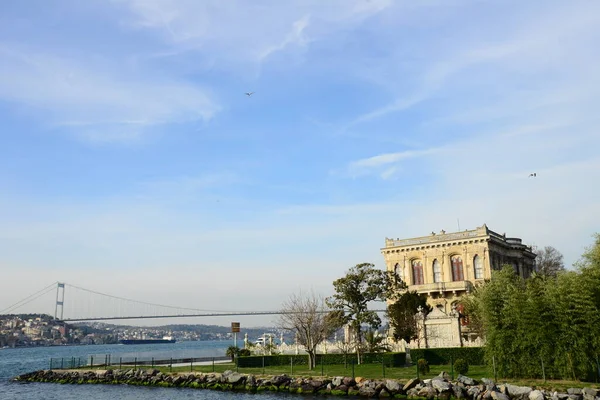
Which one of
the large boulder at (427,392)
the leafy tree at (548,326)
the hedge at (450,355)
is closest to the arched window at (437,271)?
the hedge at (450,355)

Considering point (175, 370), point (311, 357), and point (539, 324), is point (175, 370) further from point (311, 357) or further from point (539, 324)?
point (539, 324)

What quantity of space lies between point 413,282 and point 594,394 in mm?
39789

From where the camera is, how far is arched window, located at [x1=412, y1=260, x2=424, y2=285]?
2564 inches

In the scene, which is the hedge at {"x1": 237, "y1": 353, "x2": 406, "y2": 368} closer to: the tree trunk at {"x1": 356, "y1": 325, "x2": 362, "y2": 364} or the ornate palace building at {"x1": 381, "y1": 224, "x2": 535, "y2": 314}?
the tree trunk at {"x1": 356, "y1": 325, "x2": 362, "y2": 364}

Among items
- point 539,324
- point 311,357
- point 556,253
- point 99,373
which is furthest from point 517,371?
point 556,253

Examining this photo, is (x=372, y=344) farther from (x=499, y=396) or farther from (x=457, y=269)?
(x=457, y=269)

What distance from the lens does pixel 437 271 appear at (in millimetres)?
64188

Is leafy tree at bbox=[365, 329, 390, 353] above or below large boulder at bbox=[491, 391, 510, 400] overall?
above

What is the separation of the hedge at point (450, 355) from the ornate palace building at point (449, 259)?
65.5 ft

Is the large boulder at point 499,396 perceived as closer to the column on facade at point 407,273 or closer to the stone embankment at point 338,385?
the stone embankment at point 338,385

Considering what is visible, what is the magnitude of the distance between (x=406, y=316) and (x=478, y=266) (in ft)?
57.7

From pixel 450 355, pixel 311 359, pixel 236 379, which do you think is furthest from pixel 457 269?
pixel 236 379

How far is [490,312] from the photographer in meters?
32.2

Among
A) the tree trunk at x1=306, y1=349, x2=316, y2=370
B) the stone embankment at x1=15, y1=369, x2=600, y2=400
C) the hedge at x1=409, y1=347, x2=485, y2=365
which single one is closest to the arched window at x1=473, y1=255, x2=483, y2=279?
the hedge at x1=409, y1=347, x2=485, y2=365
